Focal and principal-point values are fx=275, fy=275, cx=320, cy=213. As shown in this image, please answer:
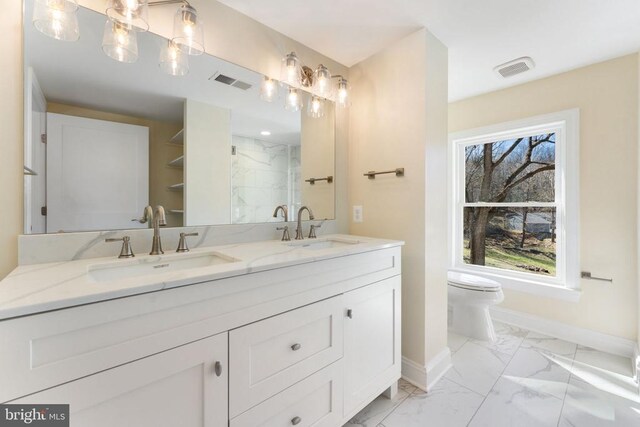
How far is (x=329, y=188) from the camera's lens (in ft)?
6.81

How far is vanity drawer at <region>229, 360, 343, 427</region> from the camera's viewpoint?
3.27 ft

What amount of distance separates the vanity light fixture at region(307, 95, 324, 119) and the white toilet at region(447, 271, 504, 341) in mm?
1763

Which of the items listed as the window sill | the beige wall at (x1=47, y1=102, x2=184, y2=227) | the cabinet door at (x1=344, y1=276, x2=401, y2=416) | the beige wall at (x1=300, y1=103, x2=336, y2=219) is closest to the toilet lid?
the window sill

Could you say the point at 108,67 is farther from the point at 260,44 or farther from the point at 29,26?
the point at 260,44

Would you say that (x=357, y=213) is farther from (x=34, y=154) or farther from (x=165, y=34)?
(x=34, y=154)

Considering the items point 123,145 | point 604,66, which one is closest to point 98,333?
point 123,145

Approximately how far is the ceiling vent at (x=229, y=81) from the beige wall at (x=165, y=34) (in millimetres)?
96

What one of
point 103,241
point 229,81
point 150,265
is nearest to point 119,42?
point 229,81

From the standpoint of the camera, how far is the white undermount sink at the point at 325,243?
1.70 m

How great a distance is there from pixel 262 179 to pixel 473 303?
1.94 meters

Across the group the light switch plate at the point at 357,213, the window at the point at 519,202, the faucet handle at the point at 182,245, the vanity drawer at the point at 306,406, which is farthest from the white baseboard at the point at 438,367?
the faucet handle at the point at 182,245

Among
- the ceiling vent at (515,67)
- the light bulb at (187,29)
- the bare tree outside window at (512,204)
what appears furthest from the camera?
the bare tree outside window at (512,204)

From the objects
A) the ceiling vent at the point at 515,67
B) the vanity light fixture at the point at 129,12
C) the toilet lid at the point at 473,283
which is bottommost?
the toilet lid at the point at 473,283

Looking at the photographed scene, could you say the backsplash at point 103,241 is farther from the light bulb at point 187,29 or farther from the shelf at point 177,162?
the light bulb at point 187,29
